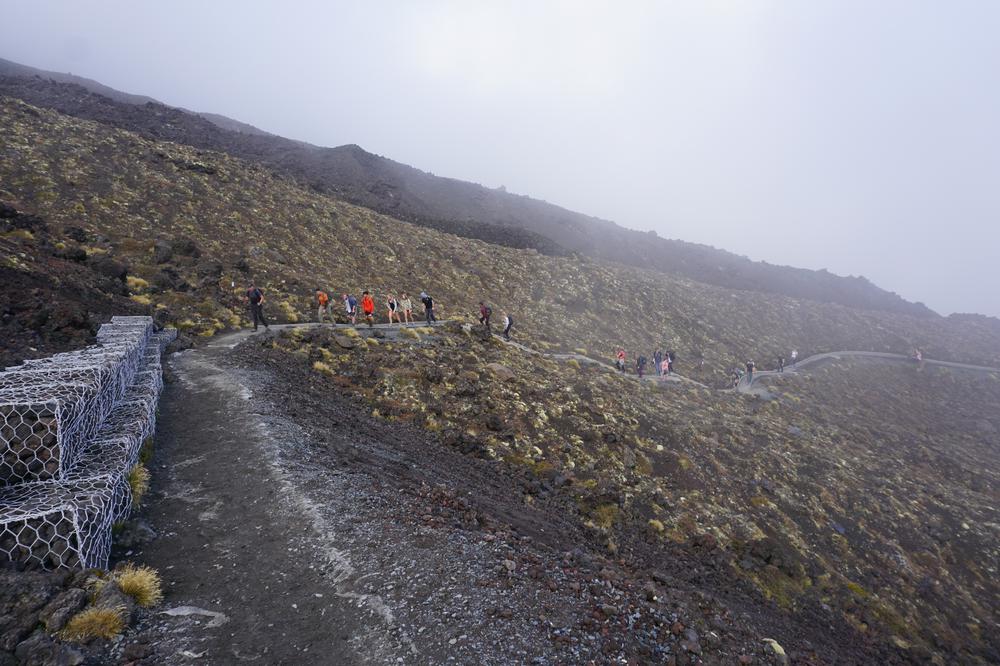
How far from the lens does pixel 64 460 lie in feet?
20.0

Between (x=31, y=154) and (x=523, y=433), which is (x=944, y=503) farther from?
(x=31, y=154)

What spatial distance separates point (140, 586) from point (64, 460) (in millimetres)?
2293

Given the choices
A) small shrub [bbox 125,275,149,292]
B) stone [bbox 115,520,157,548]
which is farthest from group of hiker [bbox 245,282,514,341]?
stone [bbox 115,520,157,548]

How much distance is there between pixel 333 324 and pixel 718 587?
19.5 meters

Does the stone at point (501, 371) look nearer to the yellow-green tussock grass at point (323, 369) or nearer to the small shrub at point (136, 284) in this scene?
the yellow-green tussock grass at point (323, 369)

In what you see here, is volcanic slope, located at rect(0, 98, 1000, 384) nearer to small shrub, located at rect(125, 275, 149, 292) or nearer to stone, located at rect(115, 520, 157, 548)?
small shrub, located at rect(125, 275, 149, 292)

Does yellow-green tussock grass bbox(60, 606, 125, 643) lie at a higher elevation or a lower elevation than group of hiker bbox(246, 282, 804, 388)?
higher

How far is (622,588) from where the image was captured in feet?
24.8

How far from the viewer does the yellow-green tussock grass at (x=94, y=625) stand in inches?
171

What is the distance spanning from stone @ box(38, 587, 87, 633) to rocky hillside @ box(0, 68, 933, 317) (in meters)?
55.7

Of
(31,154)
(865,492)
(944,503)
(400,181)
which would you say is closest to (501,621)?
(865,492)

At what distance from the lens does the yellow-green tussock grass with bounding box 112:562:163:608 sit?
5.16 meters

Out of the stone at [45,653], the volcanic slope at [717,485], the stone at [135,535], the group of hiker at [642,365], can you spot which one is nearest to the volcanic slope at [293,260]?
the group of hiker at [642,365]

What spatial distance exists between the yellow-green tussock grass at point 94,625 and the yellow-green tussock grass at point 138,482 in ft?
8.67
